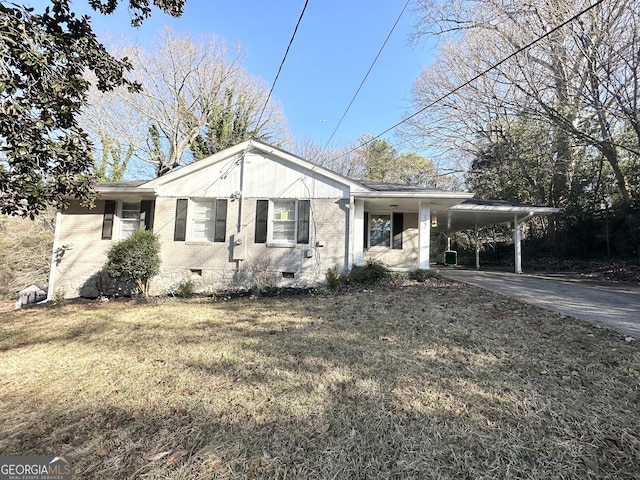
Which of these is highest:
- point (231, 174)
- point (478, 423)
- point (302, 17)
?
point (302, 17)

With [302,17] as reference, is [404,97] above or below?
above

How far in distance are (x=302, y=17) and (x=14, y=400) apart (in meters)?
7.35

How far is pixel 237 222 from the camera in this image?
370 inches

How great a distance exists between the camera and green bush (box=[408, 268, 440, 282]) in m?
9.03

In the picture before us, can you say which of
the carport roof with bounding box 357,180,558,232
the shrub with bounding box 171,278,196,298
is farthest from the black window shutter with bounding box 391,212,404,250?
the shrub with bounding box 171,278,196,298

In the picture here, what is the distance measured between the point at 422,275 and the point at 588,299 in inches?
148

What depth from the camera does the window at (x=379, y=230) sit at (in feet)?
36.2

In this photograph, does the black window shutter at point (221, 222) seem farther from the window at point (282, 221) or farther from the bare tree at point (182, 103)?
the bare tree at point (182, 103)

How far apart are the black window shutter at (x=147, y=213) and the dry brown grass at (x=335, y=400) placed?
16.3 ft

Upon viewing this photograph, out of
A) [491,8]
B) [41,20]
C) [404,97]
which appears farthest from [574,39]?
[41,20]

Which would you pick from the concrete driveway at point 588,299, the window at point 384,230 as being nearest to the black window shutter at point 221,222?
the window at point 384,230

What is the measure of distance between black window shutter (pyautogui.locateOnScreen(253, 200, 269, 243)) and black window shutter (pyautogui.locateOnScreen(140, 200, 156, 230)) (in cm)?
342

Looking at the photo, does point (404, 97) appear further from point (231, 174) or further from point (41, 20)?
point (41, 20)

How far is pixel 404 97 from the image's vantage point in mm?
17297
